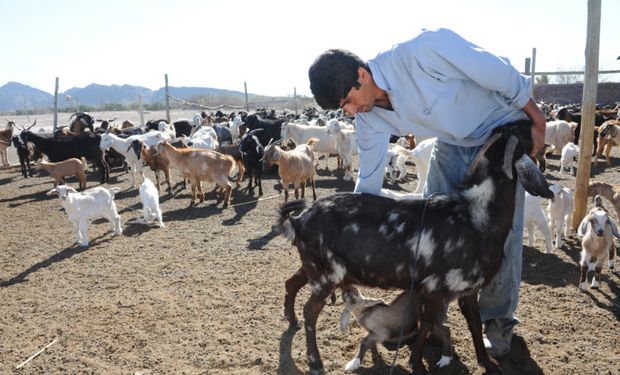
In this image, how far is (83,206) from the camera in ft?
23.1

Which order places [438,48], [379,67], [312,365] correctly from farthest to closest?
[312,365] → [379,67] → [438,48]

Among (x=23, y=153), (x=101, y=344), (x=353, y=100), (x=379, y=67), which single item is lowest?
(x=101, y=344)

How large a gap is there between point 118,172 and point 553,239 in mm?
12294

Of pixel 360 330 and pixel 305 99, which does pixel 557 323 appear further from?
pixel 305 99

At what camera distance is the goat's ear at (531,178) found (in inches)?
107

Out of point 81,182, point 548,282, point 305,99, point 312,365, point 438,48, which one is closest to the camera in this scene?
point 438,48

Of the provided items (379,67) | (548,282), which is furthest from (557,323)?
(379,67)

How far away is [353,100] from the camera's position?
110 inches

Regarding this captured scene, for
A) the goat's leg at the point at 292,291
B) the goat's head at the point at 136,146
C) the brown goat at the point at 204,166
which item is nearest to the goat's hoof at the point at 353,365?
the goat's leg at the point at 292,291

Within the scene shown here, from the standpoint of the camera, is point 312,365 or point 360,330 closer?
point 312,365

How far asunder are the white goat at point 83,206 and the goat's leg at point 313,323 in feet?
15.8

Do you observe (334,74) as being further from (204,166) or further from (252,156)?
(252,156)

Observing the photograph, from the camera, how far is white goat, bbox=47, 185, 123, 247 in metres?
6.91

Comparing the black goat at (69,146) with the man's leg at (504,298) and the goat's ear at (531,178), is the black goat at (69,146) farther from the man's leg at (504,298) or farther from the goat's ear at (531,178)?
the goat's ear at (531,178)
